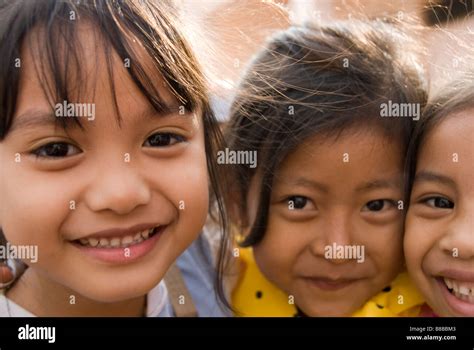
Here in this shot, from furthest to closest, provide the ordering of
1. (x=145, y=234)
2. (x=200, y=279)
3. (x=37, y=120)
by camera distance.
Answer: (x=200, y=279)
(x=145, y=234)
(x=37, y=120)

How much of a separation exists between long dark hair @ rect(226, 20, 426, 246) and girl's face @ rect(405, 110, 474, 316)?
0.08 m

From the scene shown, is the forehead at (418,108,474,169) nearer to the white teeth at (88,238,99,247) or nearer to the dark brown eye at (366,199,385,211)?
the dark brown eye at (366,199,385,211)

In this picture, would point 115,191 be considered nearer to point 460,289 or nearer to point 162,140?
point 162,140

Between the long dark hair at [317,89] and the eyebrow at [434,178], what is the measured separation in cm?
7

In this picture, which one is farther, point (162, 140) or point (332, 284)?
point (332, 284)

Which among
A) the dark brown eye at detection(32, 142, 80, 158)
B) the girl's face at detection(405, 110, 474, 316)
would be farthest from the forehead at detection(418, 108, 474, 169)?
the dark brown eye at detection(32, 142, 80, 158)

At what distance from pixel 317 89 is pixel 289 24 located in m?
0.14

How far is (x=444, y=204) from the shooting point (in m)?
1.07

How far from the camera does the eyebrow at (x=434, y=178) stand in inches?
41.5

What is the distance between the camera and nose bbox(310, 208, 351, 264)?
111 centimetres
